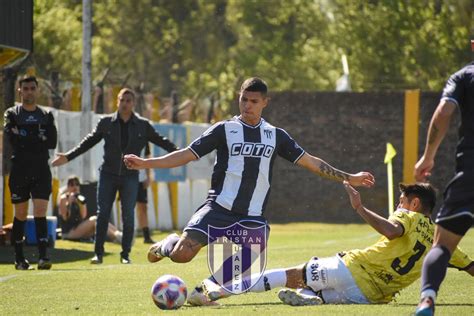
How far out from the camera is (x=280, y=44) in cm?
5506

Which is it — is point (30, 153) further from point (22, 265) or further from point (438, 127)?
point (438, 127)

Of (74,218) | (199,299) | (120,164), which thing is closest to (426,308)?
(199,299)

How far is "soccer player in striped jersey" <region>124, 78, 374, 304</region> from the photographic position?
10.1m

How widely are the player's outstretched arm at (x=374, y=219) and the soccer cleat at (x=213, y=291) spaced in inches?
51.0

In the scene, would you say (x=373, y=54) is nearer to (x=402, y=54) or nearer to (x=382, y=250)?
(x=402, y=54)

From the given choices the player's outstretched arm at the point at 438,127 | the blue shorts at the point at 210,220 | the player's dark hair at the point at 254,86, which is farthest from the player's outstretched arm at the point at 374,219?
the player's outstretched arm at the point at 438,127

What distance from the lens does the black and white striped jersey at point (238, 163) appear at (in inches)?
397

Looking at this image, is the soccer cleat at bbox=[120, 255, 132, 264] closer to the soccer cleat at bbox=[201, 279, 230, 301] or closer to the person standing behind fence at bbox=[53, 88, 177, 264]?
the person standing behind fence at bbox=[53, 88, 177, 264]

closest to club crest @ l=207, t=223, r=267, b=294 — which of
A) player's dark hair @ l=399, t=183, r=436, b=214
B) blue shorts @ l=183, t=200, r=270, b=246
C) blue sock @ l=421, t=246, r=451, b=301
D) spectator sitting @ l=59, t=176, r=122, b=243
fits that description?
blue shorts @ l=183, t=200, r=270, b=246

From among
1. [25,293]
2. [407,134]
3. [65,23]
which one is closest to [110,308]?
[25,293]

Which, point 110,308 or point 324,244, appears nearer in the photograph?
point 110,308

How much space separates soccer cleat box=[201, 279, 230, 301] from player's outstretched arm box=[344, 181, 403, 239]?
1295 millimetres

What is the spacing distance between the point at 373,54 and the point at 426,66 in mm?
2135

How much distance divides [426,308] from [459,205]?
0.69 m
